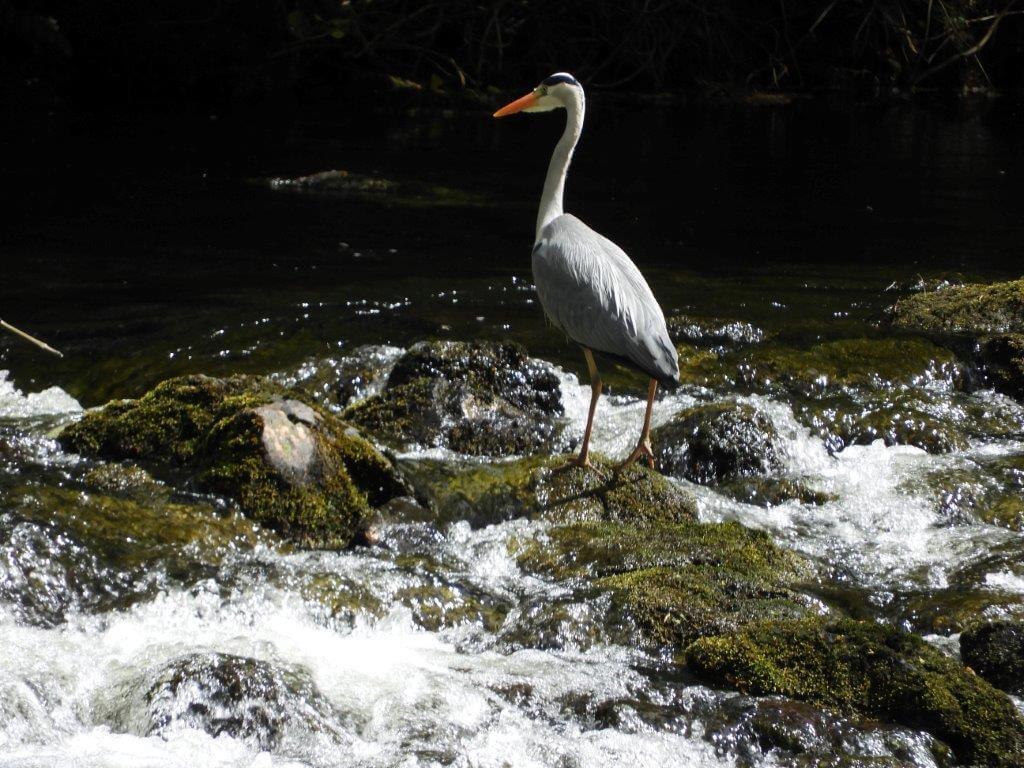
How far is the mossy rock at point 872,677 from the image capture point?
13.4 ft

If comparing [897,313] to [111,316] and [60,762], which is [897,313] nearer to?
[111,316]

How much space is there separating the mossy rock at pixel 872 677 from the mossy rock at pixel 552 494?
1271 millimetres

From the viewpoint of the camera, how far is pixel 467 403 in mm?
6621

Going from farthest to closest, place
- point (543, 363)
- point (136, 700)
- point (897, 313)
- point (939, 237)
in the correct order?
1. point (939, 237)
2. point (897, 313)
3. point (543, 363)
4. point (136, 700)

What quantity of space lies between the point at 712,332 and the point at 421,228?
4.01 metres

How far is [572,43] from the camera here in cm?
2144

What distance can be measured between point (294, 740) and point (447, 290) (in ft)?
18.5

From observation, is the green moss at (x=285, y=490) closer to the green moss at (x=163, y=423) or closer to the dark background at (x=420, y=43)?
the green moss at (x=163, y=423)

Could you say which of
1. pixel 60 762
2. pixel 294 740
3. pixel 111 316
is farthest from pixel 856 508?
pixel 111 316

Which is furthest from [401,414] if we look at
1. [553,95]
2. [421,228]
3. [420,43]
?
[420,43]

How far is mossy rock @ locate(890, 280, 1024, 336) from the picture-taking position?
862 cm

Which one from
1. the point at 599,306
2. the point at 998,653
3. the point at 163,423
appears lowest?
the point at 998,653

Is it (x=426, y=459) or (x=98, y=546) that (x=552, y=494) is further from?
(x=98, y=546)

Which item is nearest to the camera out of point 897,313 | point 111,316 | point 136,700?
point 136,700
